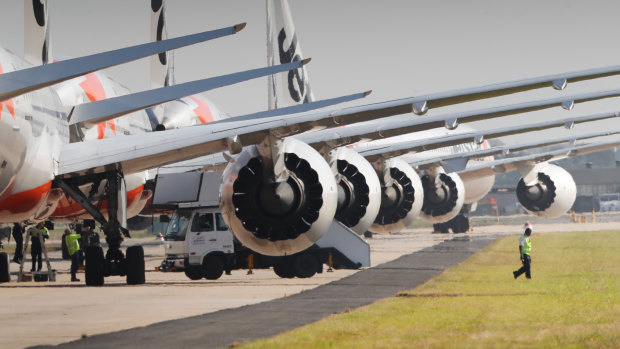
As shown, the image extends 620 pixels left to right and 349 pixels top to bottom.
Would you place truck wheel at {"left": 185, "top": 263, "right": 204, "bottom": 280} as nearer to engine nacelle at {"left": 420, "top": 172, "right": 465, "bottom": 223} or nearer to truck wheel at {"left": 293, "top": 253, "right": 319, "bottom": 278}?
truck wheel at {"left": 293, "top": 253, "right": 319, "bottom": 278}

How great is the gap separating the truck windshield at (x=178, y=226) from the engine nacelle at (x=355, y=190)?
5036 millimetres

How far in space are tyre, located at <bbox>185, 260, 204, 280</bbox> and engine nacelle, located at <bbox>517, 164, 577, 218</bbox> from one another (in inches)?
899

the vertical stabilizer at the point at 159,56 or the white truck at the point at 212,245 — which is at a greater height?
the vertical stabilizer at the point at 159,56

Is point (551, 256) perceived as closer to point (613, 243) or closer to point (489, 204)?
point (613, 243)

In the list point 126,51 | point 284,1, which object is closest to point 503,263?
point 284,1

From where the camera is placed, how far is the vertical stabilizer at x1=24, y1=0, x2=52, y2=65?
26.1 meters

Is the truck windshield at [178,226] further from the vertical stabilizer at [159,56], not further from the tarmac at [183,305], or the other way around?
the vertical stabilizer at [159,56]

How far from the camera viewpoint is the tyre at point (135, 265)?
24.7 metres

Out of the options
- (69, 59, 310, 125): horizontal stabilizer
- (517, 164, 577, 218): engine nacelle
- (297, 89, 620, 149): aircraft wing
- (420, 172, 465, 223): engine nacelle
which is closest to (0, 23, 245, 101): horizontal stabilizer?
(69, 59, 310, 125): horizontal stabilizer

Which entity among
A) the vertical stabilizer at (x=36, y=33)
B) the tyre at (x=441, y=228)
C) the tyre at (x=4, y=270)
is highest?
the vertical stabilizer at (x=36, y=33)

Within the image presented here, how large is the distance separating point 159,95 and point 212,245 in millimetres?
9610

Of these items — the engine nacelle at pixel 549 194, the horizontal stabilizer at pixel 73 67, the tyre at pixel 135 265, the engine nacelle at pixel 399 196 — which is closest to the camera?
the horizontal stabilizer at pixel 73 67

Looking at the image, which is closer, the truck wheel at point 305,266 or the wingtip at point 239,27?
the wingtip at point 239,27

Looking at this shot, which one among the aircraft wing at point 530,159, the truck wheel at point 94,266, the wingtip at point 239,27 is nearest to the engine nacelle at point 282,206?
the truck wheel at point 94,266
